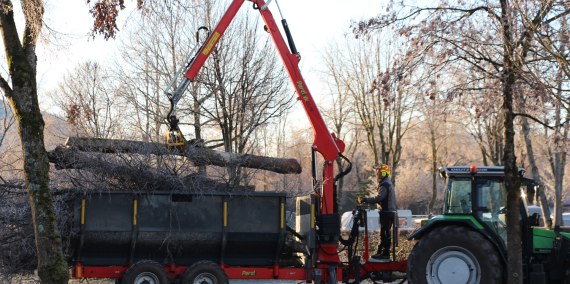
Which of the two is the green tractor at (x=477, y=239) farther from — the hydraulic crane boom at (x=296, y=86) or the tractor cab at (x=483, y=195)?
the hydraulic crane boom at (x=296, y=86)

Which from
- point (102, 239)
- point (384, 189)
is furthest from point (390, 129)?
point (102, 239)

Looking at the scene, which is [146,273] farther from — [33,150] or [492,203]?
[492,203]

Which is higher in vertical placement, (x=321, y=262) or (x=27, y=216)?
(x=27, y=216)

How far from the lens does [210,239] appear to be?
39.5 feet

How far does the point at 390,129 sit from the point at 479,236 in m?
25.2

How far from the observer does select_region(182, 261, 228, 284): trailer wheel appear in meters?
11.8

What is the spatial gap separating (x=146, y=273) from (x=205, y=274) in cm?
98

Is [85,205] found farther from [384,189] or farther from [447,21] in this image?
[447,21]


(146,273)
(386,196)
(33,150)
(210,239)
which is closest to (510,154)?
(386,196)

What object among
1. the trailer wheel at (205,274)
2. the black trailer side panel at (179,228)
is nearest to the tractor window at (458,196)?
the black trailer side panel at (179,228)

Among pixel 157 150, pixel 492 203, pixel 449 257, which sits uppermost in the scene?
pixel 157 150

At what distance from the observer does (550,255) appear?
11.6 meters

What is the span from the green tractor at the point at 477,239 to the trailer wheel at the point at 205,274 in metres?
3.18

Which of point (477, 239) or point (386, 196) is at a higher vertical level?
point (386, 196)
